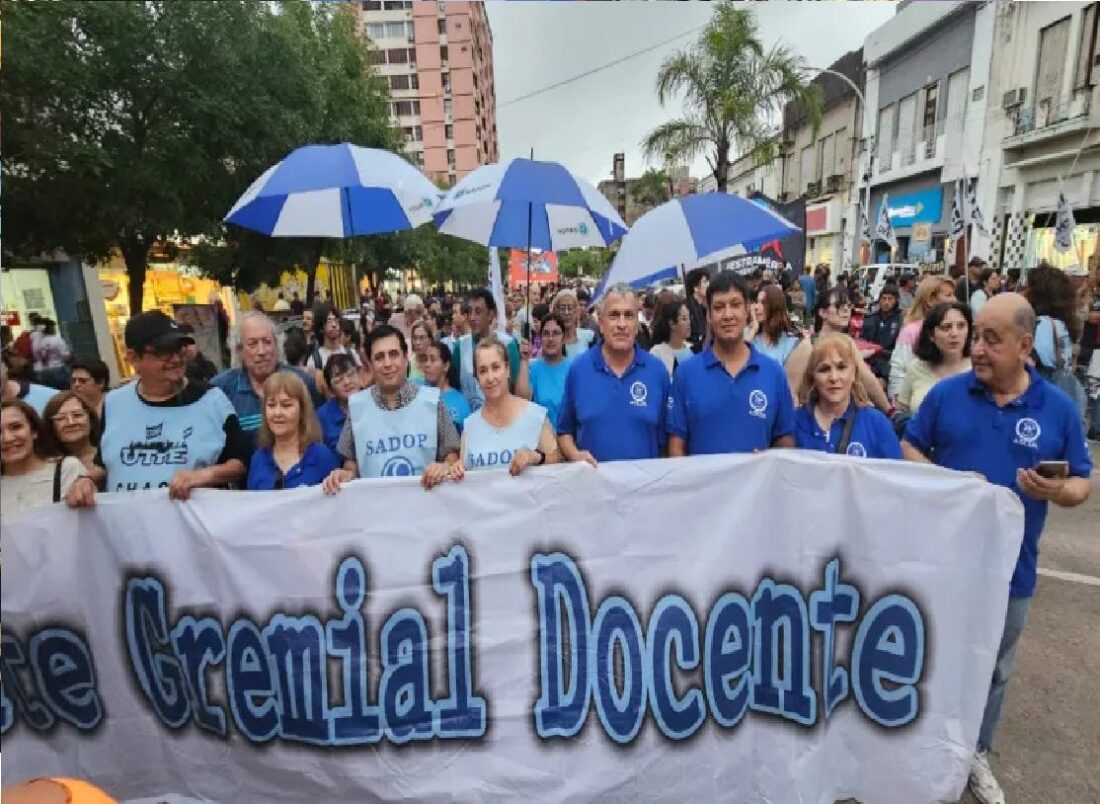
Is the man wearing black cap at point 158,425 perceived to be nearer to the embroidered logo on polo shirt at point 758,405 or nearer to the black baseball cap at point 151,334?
the black baseball cap at point 151,334

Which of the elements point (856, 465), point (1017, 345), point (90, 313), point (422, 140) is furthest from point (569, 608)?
point (422, 140)

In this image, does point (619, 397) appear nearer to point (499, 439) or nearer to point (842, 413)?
point (499, 439)

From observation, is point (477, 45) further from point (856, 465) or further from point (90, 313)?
point (856, 465)

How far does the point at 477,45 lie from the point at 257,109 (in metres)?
80.4

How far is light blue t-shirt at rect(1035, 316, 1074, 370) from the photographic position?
17.9 feet

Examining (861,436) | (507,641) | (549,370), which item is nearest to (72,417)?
(507,641)

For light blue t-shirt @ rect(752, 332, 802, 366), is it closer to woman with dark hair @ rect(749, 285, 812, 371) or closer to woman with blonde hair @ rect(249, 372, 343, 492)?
woman with dark hair @ rect(749, 285, 812, 371)

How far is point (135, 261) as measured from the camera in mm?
11242

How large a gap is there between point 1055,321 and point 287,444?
5.92 metres

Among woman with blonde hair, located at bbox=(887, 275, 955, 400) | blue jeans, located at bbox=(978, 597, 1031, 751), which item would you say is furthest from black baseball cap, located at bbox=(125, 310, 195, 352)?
woman with blonde hair, located at bbox=(887, 275, 955, 400)

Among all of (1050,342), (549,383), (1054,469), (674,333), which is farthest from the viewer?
(1050,342)

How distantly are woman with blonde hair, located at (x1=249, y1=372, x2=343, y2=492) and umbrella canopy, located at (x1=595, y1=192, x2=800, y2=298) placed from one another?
75.3 inches

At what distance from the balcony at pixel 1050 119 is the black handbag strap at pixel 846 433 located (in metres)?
19.3

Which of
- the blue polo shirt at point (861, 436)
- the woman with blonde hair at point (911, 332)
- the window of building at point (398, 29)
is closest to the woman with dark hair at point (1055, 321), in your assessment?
the woman with blonde hair at point (911, 332)
